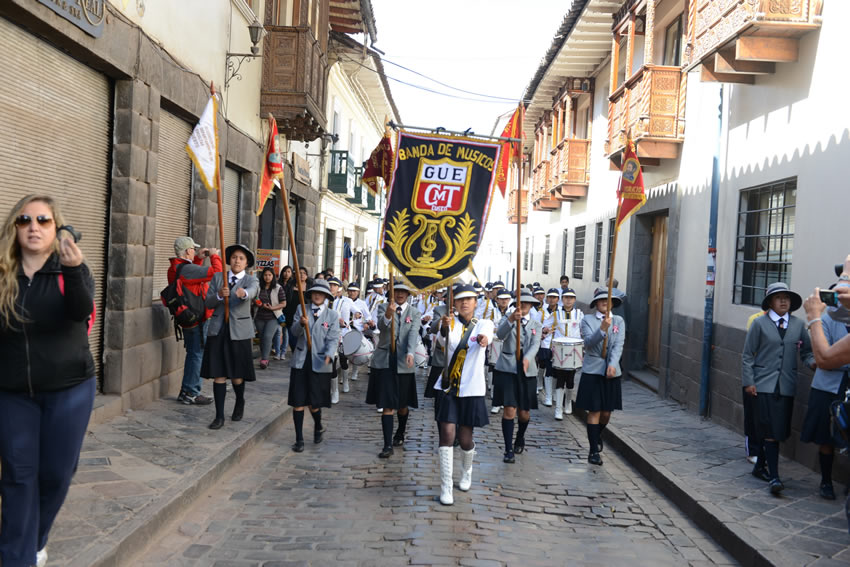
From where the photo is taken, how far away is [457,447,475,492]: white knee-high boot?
652 cm

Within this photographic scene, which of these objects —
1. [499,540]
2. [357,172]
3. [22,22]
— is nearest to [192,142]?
[22,22]

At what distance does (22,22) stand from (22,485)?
14.3ft

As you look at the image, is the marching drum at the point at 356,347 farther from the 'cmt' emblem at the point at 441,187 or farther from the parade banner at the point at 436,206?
the 'cmt' emblem at the point at 441,187

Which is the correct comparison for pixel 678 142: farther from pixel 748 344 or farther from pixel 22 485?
pixel 22 485

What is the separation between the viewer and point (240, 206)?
44.9 feet

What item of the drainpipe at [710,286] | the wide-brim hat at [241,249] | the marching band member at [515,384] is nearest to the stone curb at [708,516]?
the marching band member at [515,384]

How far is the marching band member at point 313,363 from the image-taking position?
25.5ft

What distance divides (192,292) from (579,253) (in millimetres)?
13550

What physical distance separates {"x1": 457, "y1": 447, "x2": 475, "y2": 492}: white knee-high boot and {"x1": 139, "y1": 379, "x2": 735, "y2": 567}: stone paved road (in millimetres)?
102

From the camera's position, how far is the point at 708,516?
231 inches

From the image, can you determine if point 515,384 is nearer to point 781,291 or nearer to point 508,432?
point 508,432

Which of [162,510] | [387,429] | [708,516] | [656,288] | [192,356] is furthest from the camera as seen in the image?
[656,288]

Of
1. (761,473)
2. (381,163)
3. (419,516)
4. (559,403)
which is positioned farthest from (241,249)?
(761,473)

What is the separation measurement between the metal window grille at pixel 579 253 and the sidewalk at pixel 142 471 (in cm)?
1208
